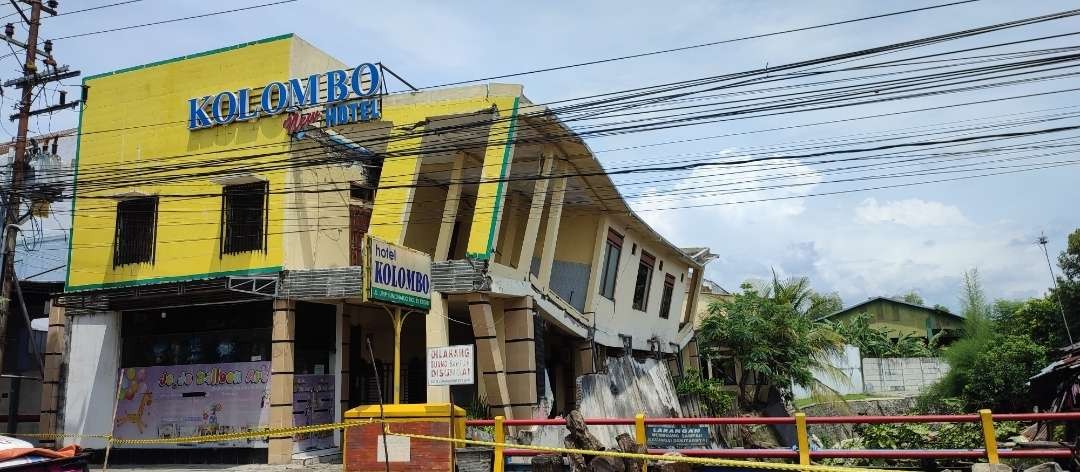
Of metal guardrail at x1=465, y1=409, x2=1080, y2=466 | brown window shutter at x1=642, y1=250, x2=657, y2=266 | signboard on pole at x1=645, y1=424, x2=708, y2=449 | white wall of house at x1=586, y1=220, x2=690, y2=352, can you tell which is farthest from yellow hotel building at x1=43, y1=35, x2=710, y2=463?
brown window shutter at x1=642, y1=250, x2=657, y2=266

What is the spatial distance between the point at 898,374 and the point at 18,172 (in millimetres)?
40573

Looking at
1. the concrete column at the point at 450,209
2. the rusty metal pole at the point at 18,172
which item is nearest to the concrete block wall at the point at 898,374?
the concrete column at the point at 450,209

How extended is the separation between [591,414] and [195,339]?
10.1 m

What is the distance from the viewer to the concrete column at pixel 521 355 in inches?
672

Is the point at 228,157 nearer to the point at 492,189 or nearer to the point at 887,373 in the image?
the point at 492,189

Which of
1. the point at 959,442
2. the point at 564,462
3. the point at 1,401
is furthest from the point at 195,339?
the point at 959,442

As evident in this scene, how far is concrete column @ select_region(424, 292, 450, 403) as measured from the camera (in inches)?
641

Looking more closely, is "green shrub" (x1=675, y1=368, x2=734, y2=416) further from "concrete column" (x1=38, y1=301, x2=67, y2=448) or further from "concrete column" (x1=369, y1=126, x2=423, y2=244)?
"concrete column" (x1=38, y1=301, x2=67, y2=448)

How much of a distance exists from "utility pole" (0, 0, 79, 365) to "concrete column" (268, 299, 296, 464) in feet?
18.8

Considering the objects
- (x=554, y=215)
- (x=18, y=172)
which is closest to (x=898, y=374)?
(x=554, y=215)

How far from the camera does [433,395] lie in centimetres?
1650

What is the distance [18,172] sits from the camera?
17.0 m

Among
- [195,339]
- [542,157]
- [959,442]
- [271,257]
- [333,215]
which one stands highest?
[542,157]

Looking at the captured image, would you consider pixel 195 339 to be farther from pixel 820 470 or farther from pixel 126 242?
pixel 820 470
